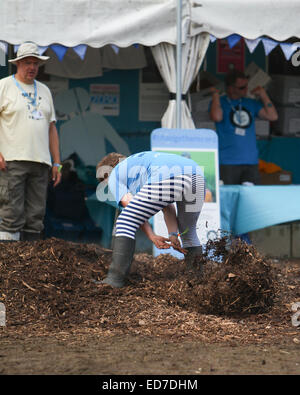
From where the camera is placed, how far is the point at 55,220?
8.28 metres

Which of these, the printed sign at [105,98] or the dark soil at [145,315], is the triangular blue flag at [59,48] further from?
the dark soil at [145,315]

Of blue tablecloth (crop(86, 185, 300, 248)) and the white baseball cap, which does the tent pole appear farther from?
the white baseball cap

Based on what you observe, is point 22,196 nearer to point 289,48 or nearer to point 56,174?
point 56,174

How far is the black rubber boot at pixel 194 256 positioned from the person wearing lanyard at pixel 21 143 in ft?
5.93

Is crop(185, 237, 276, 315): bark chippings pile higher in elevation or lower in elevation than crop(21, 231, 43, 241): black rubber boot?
lower

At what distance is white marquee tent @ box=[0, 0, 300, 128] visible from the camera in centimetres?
700

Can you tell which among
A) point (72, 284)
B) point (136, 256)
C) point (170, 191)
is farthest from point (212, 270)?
point (136, 256)

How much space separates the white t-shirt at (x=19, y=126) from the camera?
21.3ft

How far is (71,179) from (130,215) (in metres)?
3.45

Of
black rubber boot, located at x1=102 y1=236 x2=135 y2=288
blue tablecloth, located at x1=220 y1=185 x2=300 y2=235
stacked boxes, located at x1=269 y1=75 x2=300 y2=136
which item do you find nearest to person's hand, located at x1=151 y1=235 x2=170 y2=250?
black rubber boot, located at x1=102 y1=236 x2=135 y2=288

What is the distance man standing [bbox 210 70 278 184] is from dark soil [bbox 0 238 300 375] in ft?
7.83

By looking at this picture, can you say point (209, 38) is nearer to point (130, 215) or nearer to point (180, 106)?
point (180, 106)

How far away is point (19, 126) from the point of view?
6512 millimetres

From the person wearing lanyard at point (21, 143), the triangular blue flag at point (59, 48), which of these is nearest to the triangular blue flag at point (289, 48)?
the triangular blue flag at point (59, 48)
